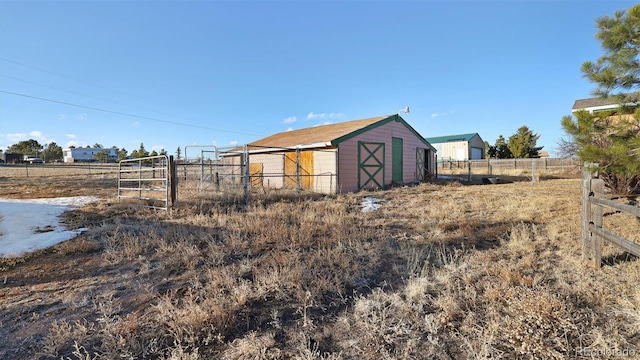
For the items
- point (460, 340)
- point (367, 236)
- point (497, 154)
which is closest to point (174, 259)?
point (367, 236)

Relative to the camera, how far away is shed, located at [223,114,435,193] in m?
13.1

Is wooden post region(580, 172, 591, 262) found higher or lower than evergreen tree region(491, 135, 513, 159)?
lower

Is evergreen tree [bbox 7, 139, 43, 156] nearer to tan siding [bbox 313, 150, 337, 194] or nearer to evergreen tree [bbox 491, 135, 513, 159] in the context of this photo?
tan siding [bbox 313, 150, 337, 194]

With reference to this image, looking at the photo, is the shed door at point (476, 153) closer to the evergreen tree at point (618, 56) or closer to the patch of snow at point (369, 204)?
the patch of snow at point (369, 204)

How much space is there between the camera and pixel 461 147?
1516 inches

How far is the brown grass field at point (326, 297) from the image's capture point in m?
2.42

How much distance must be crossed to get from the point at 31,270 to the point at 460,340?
5.98 meters

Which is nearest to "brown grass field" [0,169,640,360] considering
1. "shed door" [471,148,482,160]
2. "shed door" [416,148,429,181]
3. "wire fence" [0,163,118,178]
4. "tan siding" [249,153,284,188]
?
"tan siding" [249,153,284,188]

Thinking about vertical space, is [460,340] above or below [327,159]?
below

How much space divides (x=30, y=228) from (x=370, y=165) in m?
12.2

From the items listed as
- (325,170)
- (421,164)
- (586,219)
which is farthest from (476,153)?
(586,219)

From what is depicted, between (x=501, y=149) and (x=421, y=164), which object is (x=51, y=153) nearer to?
(x=421, y=164)

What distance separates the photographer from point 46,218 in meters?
8.02

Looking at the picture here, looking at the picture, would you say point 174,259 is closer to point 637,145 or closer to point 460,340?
point 460,340
